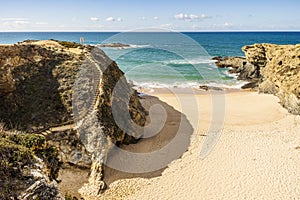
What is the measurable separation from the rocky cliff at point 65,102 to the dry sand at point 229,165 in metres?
1.26

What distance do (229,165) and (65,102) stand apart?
806cm

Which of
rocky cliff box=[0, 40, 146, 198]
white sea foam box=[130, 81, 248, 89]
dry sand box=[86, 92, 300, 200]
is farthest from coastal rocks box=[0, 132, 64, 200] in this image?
white sea foam box=[130, 81, 248, 89]

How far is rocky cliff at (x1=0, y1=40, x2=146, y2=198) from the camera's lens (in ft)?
38.1

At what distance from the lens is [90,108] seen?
41.2 feet

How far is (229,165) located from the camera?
12.3 metres

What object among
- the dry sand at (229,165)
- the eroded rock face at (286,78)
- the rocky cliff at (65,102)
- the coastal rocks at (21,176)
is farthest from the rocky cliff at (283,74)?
the coastal rocks at (21,176)

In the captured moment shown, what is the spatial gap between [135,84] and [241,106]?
13090mm

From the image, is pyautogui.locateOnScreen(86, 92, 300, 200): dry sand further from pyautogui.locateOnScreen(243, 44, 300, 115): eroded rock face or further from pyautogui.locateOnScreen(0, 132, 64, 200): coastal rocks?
pyautogui.locateOnScreen(0, 132, 64, 200): coastal rocks

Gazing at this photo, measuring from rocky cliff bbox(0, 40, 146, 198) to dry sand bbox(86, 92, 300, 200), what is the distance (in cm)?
126

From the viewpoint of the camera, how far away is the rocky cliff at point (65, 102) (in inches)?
458

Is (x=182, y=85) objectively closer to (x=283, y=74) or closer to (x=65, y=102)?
(x=283, y=74)

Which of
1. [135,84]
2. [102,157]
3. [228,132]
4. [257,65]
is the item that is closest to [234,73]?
[257,65]

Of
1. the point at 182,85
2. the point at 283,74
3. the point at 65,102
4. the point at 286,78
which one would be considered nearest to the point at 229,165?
the point at 65,102

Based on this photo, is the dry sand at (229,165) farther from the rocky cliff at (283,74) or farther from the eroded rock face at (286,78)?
the rocky cliff at (283,74)
